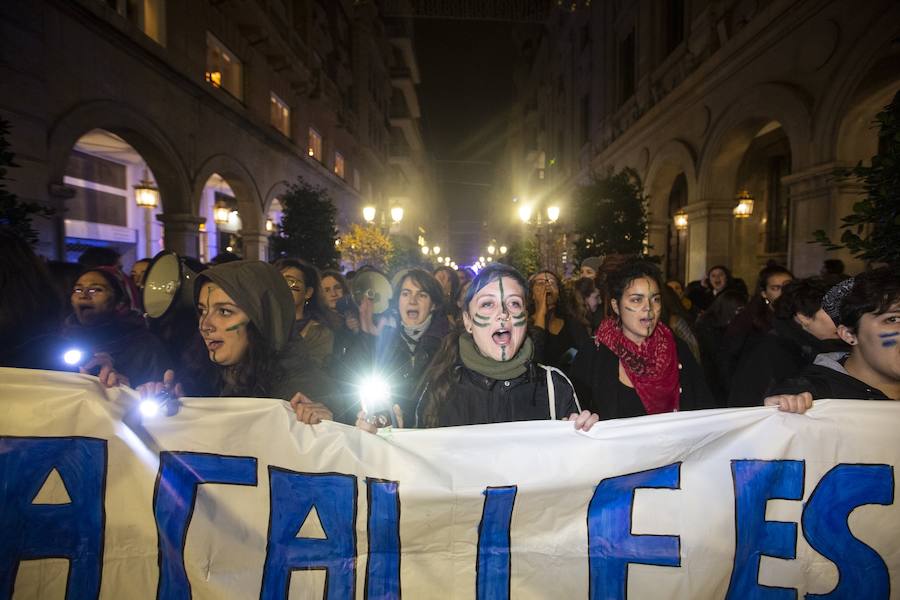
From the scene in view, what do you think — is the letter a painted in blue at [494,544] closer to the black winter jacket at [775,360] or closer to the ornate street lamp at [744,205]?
the black winter jacket at [775,360]

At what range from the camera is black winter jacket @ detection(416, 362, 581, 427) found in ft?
8.33

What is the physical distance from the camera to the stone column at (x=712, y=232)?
40.2 feet

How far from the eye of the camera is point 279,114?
19328mm

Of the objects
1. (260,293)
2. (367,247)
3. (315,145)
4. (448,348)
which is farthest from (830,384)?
(315,145)

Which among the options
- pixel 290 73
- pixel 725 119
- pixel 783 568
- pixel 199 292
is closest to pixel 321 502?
pixel 199 292

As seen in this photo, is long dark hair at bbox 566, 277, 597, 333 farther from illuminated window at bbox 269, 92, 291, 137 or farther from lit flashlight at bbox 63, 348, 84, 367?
illuminated window at bbox 269, 92, 291, 137

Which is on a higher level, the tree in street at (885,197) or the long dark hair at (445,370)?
the tree in street at (885,197)

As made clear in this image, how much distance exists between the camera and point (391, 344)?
4.47 metres

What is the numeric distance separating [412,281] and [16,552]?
3054mm

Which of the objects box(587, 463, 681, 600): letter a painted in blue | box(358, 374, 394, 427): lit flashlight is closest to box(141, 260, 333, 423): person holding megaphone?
box(358, 374, 394, 427): lit flashlight

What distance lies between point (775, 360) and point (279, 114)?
774 inches

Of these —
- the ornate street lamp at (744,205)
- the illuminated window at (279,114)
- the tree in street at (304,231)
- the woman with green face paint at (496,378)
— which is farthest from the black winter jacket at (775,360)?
the illuminated window at (279,114)

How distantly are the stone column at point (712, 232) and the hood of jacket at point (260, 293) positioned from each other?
39.1ft

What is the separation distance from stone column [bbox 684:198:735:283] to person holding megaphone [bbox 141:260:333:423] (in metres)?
11.9
